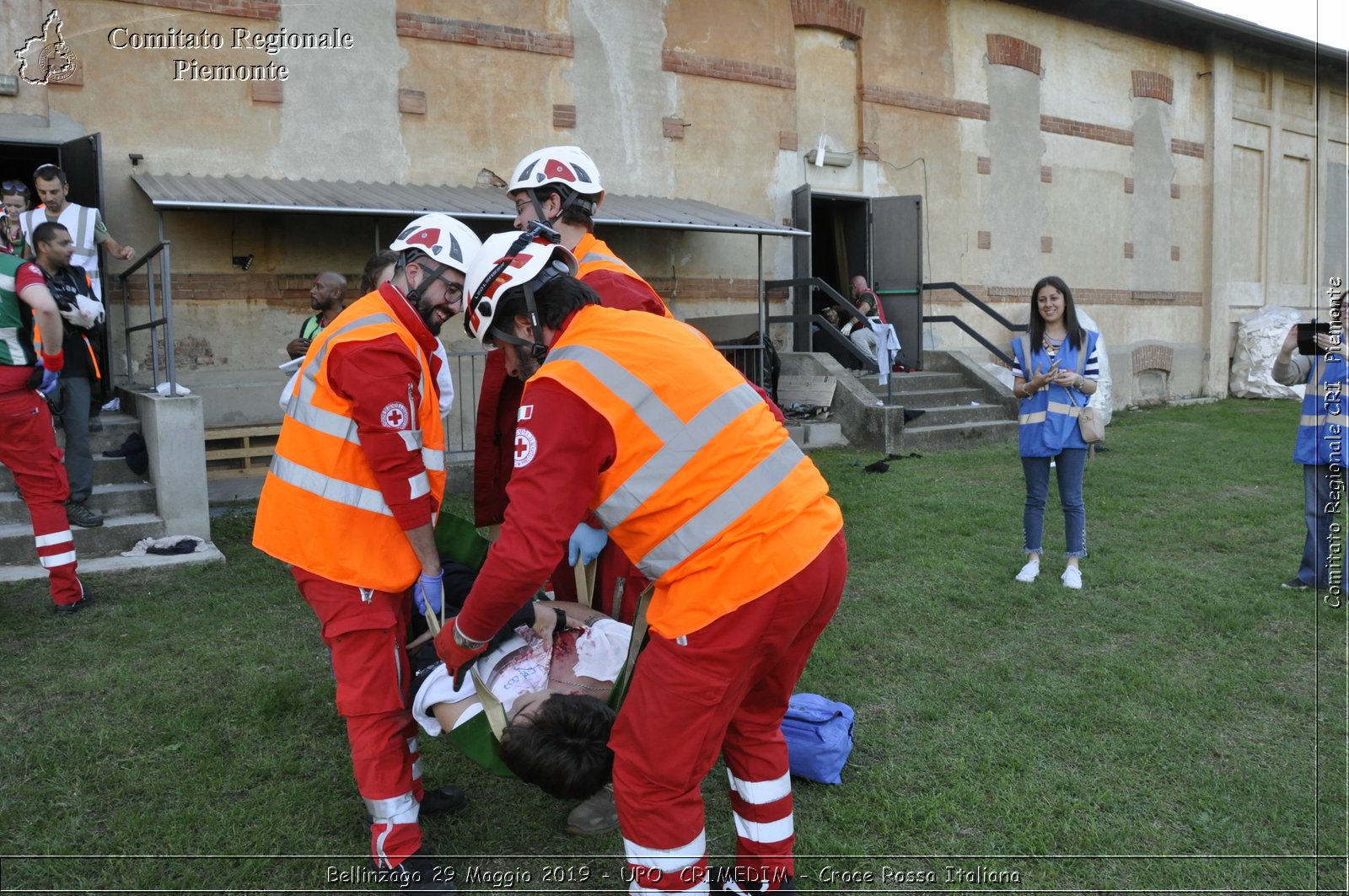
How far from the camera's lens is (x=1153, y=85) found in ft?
57.1

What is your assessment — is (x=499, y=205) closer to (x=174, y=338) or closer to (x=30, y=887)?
(x=174, y=338)

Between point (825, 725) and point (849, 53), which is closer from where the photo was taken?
point (825, 725)

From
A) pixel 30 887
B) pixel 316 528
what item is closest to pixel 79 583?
pixel 30 887

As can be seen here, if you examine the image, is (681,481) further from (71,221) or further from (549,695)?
(71,221)

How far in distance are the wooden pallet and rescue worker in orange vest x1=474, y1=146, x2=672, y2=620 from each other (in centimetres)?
602

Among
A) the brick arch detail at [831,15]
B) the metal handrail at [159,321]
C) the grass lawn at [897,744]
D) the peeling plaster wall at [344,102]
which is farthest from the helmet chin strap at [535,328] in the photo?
the brick arch detail at [831,15]

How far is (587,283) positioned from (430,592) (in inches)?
45.7

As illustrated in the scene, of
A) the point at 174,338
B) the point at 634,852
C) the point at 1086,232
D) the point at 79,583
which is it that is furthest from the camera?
the point at 1086,232

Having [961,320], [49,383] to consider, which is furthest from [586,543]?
[961,320]

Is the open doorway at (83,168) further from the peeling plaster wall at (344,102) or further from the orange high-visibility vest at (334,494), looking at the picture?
the orange high-visibility vest at (334,494)

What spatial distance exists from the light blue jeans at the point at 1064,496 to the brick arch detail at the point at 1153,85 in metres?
14.1

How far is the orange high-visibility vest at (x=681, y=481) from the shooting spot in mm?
2344

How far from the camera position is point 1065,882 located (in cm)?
299

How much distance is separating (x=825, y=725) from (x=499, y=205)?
7468 mm
